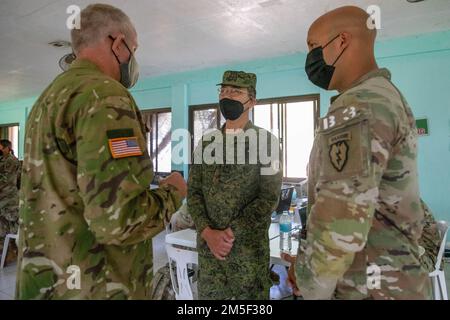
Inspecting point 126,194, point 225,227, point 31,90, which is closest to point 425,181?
point 225,227

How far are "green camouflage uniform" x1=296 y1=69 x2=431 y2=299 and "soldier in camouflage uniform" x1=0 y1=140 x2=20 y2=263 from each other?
172 inches

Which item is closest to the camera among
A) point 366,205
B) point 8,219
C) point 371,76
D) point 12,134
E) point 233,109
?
point 366,205

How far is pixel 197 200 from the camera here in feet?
5.77

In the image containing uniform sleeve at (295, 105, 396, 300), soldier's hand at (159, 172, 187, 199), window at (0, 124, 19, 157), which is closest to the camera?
uniform sleeve at (295, 105, 396, 300)

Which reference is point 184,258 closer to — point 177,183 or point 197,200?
point 197,200

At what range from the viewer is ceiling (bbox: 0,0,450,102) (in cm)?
308

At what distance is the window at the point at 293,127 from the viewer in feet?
17.0

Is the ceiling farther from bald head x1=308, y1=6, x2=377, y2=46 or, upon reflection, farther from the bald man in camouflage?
the bald man in camouflage

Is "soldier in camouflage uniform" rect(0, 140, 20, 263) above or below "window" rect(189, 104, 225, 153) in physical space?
below

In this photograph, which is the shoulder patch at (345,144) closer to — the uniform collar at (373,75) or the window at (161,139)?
the uniform collar at (373,75)

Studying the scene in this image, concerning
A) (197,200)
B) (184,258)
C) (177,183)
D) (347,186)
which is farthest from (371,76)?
(184,258)

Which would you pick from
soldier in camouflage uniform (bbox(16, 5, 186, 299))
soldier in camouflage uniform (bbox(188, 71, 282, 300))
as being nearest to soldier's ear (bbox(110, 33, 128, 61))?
soldier in camouflage uniform (bbox(16, 5, 186, 299))

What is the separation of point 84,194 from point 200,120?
546 centimetres
